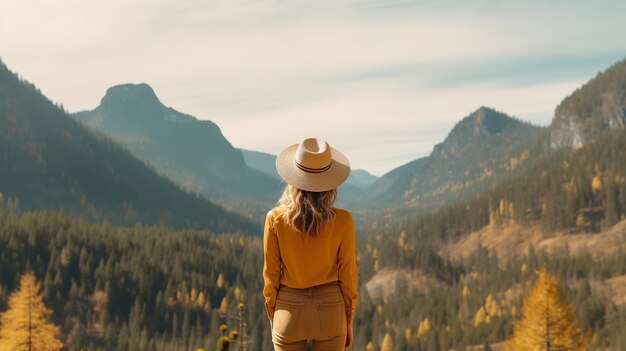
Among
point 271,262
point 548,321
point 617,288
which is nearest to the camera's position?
point 271,262

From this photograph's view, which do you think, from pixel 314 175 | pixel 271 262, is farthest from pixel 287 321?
pixel 314 175

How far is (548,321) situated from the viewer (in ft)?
139

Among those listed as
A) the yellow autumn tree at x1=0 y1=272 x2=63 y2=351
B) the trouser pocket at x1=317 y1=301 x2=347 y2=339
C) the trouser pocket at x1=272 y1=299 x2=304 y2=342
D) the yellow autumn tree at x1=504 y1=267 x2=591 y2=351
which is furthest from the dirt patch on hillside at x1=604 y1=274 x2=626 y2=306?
the trouser pocket at x1=272 y1=299 x2=304 y2=342

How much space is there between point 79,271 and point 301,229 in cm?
18882

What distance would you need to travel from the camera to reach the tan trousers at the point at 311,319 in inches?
308

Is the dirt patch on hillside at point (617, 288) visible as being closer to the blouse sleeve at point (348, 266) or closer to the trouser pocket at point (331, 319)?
the blouse sleeve at point (348, 266)

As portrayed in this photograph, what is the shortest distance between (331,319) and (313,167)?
216 cm

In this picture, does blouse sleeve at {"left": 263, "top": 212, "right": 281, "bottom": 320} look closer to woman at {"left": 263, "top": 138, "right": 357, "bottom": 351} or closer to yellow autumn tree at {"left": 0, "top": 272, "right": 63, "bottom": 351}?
woman at {"left": 263, "top": 138, "right": 357, "bottom": 351}

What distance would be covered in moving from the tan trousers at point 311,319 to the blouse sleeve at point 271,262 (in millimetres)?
155

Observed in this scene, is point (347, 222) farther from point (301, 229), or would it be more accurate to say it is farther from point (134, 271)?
point (134, 271)

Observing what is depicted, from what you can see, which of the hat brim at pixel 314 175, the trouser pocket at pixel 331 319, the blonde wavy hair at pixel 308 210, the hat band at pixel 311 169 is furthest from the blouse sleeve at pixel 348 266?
the hat band at pixel 311 169

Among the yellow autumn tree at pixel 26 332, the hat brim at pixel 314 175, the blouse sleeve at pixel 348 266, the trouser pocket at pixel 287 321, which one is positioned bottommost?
the yellow autumn tree at pixel 26 332

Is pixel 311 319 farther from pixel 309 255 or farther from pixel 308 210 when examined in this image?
pixel 308 210

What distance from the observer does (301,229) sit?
7.79m
